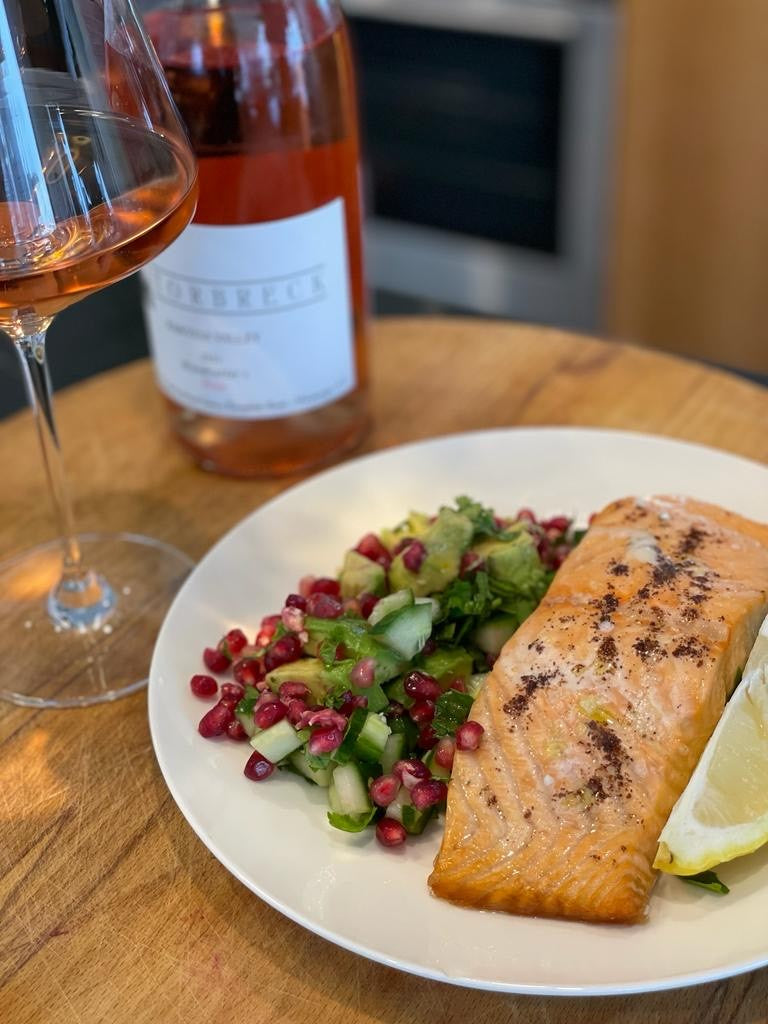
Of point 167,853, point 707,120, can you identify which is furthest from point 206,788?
point 707,120

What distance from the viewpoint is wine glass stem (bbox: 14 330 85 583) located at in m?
1.24

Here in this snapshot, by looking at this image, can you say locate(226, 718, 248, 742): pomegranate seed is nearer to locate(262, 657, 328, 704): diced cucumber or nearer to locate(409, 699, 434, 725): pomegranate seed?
locate(262, 657, 328, 704): diced cucumber

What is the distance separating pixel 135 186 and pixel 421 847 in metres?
0.70

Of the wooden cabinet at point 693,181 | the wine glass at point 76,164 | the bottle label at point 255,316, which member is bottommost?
the wooden cabinet at point 693,181

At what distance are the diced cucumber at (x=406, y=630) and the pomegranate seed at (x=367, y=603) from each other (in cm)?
6

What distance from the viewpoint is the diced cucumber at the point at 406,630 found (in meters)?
1.15

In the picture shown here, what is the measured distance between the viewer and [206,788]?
1.08 m

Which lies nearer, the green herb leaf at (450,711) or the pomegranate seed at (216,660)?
the green herb leaf at (450,711)

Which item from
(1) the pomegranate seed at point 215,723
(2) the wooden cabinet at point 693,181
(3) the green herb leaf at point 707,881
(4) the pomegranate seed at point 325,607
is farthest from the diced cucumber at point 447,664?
(2) the wooden cabinet at point 693,181

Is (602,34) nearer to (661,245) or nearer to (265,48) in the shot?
(661,245)

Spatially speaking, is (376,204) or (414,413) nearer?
(414,413)

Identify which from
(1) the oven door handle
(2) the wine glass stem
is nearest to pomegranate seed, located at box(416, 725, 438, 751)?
(2) the wine glass stem

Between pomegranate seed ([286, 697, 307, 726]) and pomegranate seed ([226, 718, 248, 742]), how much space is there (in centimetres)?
6

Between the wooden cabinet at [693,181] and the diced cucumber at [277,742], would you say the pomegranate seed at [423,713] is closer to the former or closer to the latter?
the diced cucumber at [277,742]
